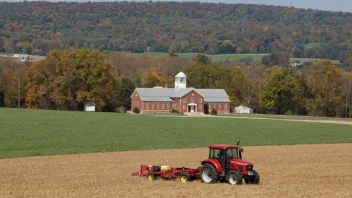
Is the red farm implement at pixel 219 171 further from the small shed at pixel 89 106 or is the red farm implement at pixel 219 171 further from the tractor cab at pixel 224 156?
the small shed at pixel 89 106

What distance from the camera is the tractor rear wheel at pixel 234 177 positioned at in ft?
87.2

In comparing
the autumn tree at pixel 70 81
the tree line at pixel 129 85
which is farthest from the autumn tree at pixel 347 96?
the autumn tree at pixel 70 81

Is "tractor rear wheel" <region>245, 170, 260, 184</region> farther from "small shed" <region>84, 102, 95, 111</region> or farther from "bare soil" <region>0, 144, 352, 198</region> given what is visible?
"small shed" <region>84, 102, 95, 111</region>

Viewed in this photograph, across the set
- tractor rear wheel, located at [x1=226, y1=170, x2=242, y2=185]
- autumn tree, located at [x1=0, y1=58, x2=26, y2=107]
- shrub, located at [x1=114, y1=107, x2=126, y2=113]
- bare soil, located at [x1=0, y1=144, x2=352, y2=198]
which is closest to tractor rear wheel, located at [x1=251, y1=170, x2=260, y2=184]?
bare soil, located at [x1=0, y1=144, x2=352, y2=198]

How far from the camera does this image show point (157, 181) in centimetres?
2794

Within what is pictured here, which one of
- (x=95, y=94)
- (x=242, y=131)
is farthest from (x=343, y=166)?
(x=95, y=94)

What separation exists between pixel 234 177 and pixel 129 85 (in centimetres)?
11076

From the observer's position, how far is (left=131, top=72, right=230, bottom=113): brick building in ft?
423

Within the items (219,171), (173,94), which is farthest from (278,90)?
(219,171)

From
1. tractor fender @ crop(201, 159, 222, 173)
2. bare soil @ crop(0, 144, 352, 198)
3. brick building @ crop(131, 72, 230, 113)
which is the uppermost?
brick building @ crop(131, 72, 230, 113)

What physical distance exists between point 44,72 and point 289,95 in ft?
154

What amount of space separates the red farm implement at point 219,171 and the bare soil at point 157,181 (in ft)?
1.39

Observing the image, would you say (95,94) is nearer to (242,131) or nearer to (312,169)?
(242,131)

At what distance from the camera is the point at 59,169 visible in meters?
32.1
